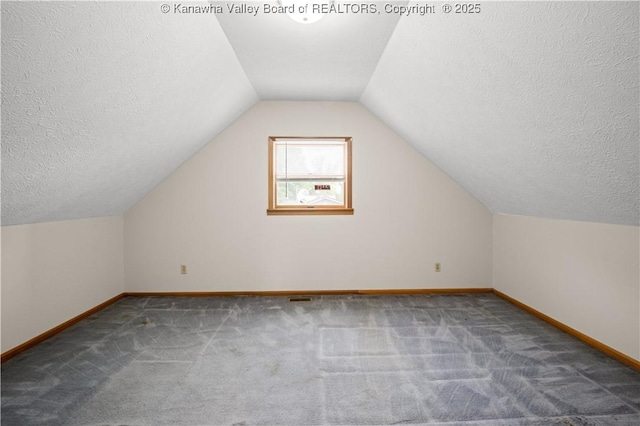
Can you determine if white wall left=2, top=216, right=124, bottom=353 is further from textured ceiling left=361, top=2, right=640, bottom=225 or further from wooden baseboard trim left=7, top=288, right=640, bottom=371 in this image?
textured ceiling left=361, top=2, right=640, bottom=225

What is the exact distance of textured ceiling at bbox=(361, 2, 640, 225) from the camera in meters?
1.20

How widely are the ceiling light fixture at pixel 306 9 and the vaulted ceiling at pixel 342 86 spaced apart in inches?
4.5

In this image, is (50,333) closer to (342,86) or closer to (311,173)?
(311,173)

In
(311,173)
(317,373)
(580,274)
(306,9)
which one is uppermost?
(306,9)

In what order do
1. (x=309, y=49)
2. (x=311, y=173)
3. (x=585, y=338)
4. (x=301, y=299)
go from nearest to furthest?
(x=309, y=49) < (x=585, y=338) < (x=301, y=299) < (x=311, y=173)

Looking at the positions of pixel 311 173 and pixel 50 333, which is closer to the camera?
pixel 50 333

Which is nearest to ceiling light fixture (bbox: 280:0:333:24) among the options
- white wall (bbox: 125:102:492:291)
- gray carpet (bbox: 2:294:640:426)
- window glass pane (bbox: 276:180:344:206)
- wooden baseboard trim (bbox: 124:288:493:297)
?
white wall (bbox: 125:102:492:291)

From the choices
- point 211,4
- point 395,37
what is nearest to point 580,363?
point 395,37

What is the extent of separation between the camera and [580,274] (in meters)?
2.57

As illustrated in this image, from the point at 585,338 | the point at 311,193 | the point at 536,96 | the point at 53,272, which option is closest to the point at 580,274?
the point at 585,338

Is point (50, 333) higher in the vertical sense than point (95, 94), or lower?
lower

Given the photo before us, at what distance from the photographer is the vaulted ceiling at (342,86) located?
123cm

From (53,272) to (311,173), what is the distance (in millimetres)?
2708

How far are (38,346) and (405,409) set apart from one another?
279 cm
